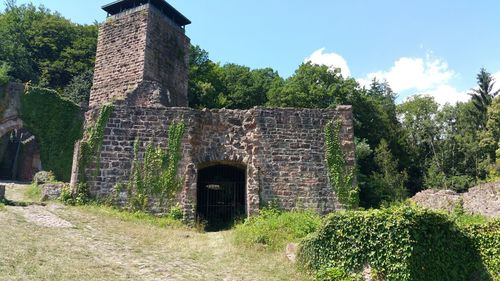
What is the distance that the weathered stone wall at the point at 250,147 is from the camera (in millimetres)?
12102

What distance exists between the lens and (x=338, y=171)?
12.4 meters

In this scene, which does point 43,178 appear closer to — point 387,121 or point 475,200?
point 475,200

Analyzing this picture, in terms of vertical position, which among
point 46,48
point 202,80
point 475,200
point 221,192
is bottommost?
point 475,200

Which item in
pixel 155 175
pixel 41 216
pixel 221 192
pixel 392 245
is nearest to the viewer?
pixel 392 245

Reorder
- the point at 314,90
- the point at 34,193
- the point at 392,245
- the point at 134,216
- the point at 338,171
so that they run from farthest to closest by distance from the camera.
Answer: the point at 314,90 → the point at 34,193 → the point at 338,171 → the point at 134,216 → the point at 392,245

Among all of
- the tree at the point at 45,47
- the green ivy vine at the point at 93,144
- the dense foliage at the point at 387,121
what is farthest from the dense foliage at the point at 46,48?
the green ivy vine at the point at 93,144

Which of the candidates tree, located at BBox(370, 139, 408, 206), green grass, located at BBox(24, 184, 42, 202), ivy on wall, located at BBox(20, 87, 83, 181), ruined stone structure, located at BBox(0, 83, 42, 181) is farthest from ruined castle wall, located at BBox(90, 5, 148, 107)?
tree, located at BBox(370, 139, 408, 206)

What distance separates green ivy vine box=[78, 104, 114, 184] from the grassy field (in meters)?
1.31

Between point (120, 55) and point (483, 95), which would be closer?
point (120, 55)

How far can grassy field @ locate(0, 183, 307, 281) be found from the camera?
22.7 ft

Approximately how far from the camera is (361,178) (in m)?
23.0

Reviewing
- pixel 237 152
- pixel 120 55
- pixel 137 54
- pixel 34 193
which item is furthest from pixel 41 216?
pixel 120 55

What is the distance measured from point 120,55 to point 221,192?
843 cm

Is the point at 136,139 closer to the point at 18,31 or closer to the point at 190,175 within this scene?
the point at 190,175
